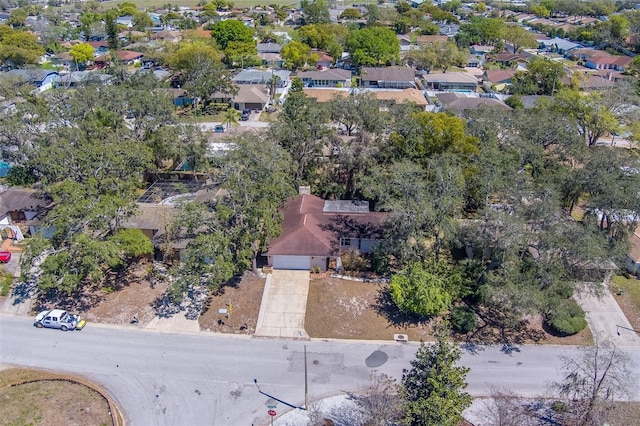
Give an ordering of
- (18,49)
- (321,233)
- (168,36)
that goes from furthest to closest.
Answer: (168,36)
(18,49)
(321,233)

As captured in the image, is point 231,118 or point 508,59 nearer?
point 231,118

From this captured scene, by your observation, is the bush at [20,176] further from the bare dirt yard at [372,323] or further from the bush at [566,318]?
the bush at [566,318]

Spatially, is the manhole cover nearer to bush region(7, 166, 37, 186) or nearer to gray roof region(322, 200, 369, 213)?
gray roof region(322, 200, 369, 213)

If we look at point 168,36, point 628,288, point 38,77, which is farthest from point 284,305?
point 168,36

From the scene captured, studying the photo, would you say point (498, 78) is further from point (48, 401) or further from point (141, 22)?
point (141, 22)

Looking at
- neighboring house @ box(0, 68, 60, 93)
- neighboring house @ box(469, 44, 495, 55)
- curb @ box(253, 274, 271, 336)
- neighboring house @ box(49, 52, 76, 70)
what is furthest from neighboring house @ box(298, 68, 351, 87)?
curb @ box(253, 274, 271, 336)

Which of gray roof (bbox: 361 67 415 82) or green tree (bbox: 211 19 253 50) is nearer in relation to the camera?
gray roof (bbox: 361 67 415 82)

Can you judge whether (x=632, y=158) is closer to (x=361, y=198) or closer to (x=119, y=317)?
(x=361, y=198)

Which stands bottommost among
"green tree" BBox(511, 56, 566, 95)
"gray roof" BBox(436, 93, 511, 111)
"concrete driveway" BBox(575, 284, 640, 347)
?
"concrete driveway" BBox(575, 284, 640, 347)

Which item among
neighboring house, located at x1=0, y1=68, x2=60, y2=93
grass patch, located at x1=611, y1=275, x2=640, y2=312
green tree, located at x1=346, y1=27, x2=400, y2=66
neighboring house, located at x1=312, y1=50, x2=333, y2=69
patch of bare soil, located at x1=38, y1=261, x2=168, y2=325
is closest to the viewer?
patch of bare soil, located at x1=38, y1=261, x2=168, y2=325
